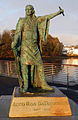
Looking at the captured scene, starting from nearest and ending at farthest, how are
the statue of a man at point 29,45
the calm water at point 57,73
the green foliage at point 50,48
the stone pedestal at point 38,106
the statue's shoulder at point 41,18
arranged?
the stone pedestal at point 38,106 < the statue of a man at point 29,45 < the statue's shoulder at point 41,18 < the calm water at point 57,73 < the green foliage at point 50,48

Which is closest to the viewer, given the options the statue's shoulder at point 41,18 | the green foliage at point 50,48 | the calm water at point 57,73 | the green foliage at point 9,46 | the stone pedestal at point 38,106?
the stone pedestal at point 38,106

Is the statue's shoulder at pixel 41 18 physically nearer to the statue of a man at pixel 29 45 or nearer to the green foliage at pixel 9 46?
the statue of a man at pixel 29 45

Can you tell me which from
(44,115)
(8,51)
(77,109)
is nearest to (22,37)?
(44,115)

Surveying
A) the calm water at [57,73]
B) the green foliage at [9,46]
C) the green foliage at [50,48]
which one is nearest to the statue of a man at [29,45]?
the calm water at [57,73]

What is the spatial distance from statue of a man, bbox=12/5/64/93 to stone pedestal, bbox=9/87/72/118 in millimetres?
455

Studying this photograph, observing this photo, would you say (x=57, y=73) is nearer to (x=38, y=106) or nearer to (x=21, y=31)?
(x=21, y=31)

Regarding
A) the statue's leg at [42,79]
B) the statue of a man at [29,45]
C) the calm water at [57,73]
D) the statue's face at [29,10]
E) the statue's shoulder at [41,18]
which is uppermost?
the statue's face at [29,10]

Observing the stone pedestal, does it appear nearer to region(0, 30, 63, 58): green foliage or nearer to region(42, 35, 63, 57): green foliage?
region(0, 30, 63, 58): green foliage

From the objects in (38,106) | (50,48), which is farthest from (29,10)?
(50,48)

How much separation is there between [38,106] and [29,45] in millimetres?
1557

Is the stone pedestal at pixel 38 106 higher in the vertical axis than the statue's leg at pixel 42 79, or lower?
lower

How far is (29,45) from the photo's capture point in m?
3.98

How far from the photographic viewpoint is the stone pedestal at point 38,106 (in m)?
3.40

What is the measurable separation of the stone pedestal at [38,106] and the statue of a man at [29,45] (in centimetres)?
46
